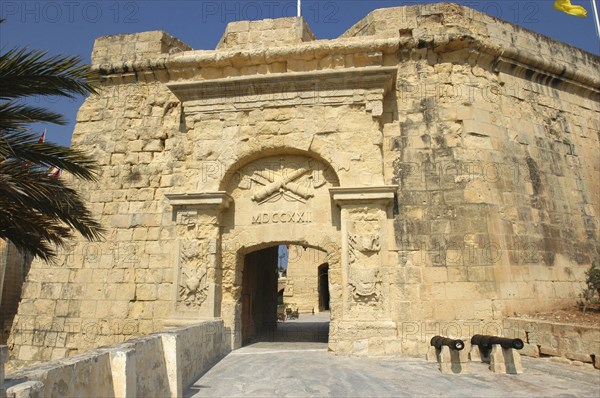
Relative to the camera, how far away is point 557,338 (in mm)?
5910

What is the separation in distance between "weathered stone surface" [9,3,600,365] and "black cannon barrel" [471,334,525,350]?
3.20ft

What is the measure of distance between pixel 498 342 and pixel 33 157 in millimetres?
5843

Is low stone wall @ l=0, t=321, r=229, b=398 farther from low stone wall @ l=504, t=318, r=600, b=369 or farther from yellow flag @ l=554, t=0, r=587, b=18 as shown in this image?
yellow flag @ l=554, t=0, r=587, b=18

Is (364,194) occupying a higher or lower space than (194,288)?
higher

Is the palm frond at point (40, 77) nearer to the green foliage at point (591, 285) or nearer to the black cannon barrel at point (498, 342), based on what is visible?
the black cannon barrel at point (498, 342)

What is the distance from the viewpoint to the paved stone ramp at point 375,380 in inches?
176

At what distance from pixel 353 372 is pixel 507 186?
4.35m

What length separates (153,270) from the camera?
7832 millimetres

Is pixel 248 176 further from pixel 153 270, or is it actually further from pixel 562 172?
pixel 562 172

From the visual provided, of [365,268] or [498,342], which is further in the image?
[365,268]

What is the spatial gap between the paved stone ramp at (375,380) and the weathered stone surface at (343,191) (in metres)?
0.88

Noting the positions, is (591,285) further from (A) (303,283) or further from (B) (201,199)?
(A) (303,283)

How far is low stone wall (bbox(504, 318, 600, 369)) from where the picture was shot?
545 centimetres

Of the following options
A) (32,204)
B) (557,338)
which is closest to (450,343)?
(557,338)
